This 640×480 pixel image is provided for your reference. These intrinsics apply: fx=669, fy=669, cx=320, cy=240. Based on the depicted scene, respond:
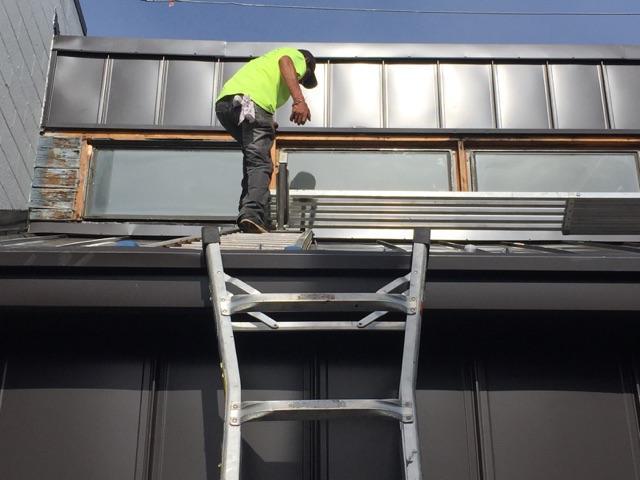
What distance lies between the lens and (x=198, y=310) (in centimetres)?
281

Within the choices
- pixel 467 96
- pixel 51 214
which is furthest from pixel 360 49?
pixel 51 214

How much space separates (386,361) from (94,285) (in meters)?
1.37

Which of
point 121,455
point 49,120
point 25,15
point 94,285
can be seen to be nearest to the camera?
point 94,285

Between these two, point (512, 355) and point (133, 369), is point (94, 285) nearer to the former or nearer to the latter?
point (133, 369)

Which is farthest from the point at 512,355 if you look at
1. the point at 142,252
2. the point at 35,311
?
the point at 35,311

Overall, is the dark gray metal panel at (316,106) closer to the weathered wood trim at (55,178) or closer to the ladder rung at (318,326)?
→ the weathered wood trim at (55,178)

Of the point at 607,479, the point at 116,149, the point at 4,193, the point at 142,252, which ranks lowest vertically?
the point at 607,479

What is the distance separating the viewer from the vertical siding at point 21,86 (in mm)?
5125

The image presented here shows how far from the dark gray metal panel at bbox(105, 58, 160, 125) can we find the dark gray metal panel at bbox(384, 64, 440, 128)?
→ 87.1 inches

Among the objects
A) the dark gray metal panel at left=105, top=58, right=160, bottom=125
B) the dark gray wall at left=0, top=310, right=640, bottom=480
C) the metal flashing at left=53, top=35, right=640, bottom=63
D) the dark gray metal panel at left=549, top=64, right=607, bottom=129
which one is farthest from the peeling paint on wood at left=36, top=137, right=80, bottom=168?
the dark gray metal panel at left=549, top=64, right=607, bottom=129

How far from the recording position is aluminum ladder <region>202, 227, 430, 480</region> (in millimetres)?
2379

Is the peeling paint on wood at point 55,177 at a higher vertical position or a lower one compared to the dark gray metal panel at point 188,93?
lower

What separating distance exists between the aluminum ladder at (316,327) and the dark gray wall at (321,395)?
288 millimetres

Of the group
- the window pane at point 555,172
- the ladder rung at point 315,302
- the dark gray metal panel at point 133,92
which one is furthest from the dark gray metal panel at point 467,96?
the ladder rung at point 315,302
